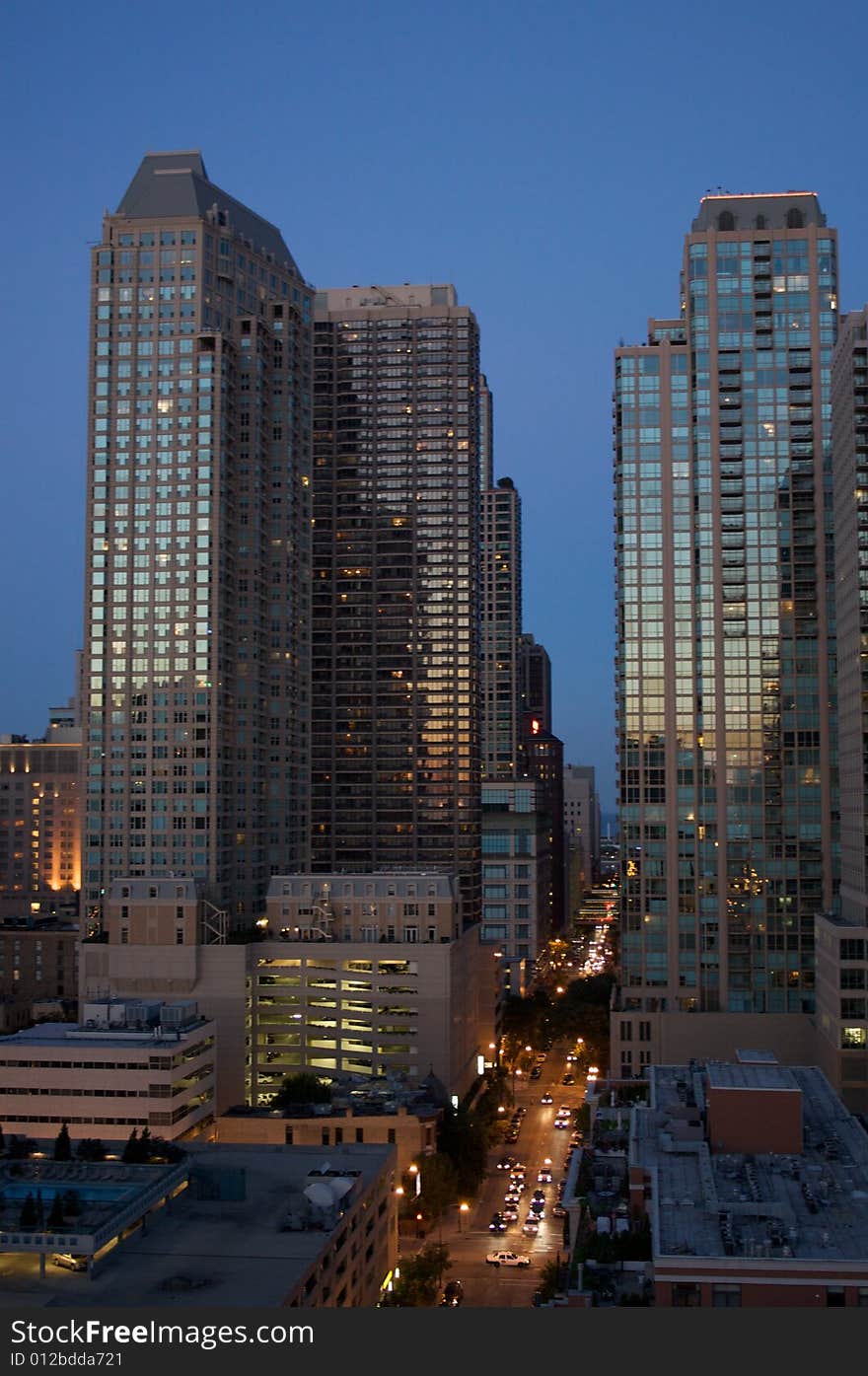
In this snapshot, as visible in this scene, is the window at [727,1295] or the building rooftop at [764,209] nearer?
the window at [727,1295]

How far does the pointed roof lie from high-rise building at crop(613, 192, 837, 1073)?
52649 mm

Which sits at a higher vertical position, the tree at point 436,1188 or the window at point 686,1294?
the window at point 686,1294

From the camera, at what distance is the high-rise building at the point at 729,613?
146750 mm

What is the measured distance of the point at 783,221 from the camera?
153 m

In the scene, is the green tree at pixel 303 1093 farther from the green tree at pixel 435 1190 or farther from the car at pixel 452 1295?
the car at pixel 452 1295

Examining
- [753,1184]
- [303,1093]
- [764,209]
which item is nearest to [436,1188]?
[303,1093]

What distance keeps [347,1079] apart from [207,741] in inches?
1612

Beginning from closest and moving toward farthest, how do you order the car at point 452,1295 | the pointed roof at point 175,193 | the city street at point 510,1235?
the car at point 452,1295 → the city street at point 510,1235 → the pointed roof at point 175,193

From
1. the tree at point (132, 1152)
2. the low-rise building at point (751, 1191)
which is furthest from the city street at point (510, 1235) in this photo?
the tree at point (132, 1152)

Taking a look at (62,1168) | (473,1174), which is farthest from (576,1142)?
(62,1168)

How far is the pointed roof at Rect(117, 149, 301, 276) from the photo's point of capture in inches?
6437

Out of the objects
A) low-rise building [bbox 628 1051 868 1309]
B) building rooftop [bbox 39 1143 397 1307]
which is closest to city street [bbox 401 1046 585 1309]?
building rooftop [bbox 39 1143 397 1307]

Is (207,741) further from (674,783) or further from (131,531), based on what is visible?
(674,783)

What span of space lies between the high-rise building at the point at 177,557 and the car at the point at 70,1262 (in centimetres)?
8918
